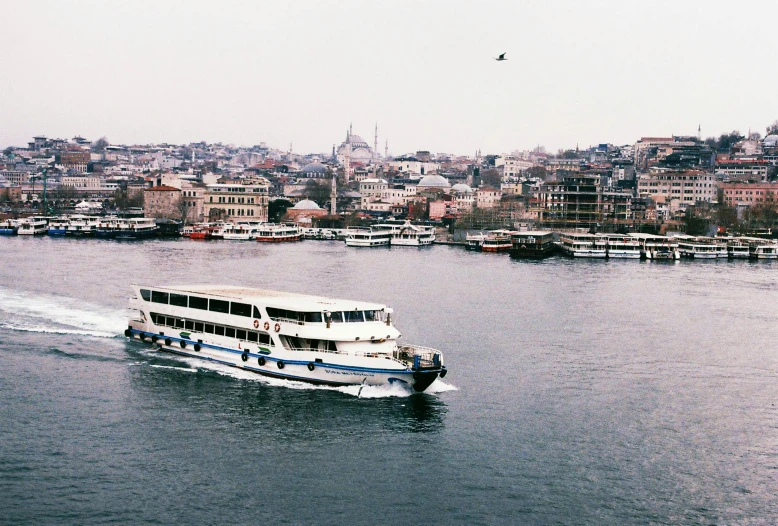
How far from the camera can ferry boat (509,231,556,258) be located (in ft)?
195

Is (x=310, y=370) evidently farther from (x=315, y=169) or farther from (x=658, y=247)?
(x=315, y=169)

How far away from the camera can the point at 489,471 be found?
1522 cm

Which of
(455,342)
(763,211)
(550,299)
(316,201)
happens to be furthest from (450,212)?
(455,342)

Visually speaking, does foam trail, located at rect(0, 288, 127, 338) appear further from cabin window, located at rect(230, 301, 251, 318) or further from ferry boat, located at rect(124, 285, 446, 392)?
cabin window, located at rect(230, 301, 251, 318)

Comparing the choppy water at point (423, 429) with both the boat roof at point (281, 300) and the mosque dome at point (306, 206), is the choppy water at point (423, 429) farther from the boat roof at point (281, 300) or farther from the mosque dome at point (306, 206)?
the mosque dome at point (306, 206)

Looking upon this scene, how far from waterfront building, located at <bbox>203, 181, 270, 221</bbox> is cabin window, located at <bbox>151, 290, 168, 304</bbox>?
205ft

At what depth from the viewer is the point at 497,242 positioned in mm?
65562

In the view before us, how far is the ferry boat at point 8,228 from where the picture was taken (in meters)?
71.9

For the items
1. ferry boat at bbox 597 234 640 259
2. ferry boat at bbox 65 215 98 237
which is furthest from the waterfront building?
ferry boat at bbox 597 234 640 259

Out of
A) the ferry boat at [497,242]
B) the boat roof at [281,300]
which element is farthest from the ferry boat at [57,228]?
the boat roof at [281,300]

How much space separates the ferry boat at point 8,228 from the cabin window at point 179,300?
177 ft

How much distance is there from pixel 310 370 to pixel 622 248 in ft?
143

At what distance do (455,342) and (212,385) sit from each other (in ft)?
25.1

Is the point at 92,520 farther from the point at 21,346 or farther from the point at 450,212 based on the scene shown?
the point at 450,212
